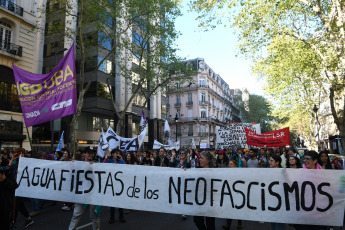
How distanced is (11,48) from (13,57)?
89cm

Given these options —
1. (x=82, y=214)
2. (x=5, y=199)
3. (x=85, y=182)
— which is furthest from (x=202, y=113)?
(x=5, y=199)

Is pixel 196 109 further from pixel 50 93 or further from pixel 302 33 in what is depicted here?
pixel 50 93

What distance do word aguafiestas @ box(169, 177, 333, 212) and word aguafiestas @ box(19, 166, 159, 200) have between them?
57 cm

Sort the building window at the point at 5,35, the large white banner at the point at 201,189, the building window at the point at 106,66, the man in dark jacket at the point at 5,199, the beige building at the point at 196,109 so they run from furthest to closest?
the beige building at the point at 196,109
the building window at the point at 106,66
the building window at the point at 5,35
the man in dark jacket at the point at 5,199
the large white banner at the point at 201,189

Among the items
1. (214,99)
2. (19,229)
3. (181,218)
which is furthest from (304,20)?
(214,99)

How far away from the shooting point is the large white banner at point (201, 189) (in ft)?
13.4

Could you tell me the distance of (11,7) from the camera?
19000 mm

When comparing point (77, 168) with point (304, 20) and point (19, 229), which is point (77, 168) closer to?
point (19, 229)

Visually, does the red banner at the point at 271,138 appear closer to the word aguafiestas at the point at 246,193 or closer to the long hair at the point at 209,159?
the long hair at the point at 209,159

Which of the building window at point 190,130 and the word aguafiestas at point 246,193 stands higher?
the building window at point 190,130

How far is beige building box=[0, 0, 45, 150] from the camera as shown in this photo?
18.2 metres

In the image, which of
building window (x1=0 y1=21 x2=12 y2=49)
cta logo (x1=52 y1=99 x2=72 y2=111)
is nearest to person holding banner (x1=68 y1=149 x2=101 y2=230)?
cta logo (x1=52 y1=99 x2=72 y2=111)

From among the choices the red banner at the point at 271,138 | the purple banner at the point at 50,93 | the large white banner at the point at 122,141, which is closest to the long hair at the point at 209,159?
the purple banner at the point at 50,93

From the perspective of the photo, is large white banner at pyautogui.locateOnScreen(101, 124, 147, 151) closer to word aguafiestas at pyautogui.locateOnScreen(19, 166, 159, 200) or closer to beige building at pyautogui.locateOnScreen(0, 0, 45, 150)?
word aguafiestas at pyautogui.locateOnScreen(19, 166, 159, 200)
